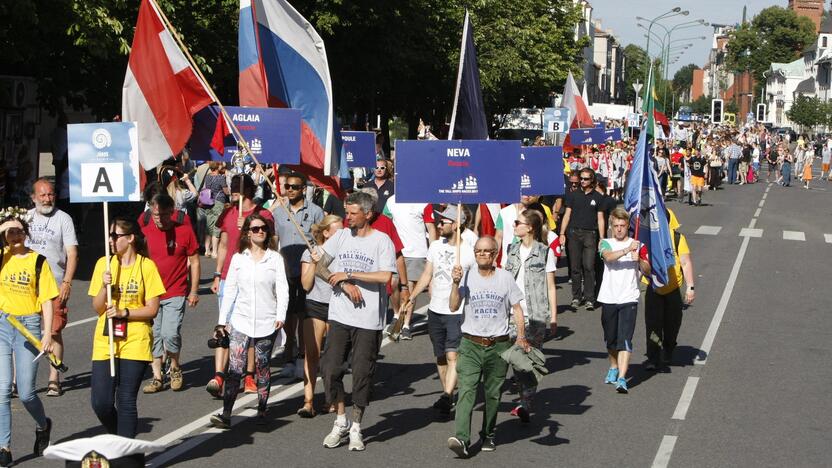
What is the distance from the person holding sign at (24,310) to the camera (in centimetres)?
831

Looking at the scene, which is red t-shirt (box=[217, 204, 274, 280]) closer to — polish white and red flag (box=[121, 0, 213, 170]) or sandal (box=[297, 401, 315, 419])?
polish white and red flag (box=[121, 0, 213, 170])

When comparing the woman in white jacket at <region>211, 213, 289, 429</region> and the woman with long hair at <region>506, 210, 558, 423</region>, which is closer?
the woman in white jacket at <region>211, 213, 289, 429</region>

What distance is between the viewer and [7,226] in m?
8.52

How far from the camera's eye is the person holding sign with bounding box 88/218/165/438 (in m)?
7.88

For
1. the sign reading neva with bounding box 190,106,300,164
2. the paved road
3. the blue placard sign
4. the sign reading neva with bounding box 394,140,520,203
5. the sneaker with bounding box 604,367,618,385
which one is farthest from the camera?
the blue placard sign

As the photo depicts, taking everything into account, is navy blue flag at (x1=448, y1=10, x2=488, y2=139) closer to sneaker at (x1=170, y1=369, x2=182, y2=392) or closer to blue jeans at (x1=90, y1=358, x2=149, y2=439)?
sneaker at (x1=170, y1=369, x2=182, y2=392)

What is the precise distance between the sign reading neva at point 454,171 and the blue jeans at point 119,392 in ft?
8.45

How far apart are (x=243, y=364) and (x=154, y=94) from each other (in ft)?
9.00

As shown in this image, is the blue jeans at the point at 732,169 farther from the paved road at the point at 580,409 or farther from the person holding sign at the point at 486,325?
the person holding sign at the point at 486,325

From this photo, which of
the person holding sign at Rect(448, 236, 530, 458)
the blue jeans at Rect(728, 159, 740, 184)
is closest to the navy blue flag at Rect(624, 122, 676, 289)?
the person holding sign at Rect(448, 236, 530, 458)

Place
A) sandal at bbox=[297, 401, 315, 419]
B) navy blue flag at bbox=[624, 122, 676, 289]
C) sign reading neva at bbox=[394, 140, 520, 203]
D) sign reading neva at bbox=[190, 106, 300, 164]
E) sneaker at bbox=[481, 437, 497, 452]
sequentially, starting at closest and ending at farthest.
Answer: sneaker at bbox=[481, 437, 497, 452], sign reading neva at bbox=[394, 140, 520, 203], sandal at bbox=[297, 401, 315, 419], sign reading neva at bbox=[190, 106, 300, 164], navy blue flag at bbox=[624, 122, 676, 289]

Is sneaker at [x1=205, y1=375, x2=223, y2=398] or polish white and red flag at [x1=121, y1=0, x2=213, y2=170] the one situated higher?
polish white and red flag at [x1=121, y1=0, x2=213, y2=170]

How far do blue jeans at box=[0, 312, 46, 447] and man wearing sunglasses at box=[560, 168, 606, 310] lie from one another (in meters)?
9.48

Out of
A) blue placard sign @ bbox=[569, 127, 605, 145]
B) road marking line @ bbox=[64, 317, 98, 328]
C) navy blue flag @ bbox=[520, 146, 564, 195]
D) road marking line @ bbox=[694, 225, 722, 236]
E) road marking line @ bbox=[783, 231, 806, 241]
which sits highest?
blue placard sign @ bbox=[569, 127, 605, 145]
